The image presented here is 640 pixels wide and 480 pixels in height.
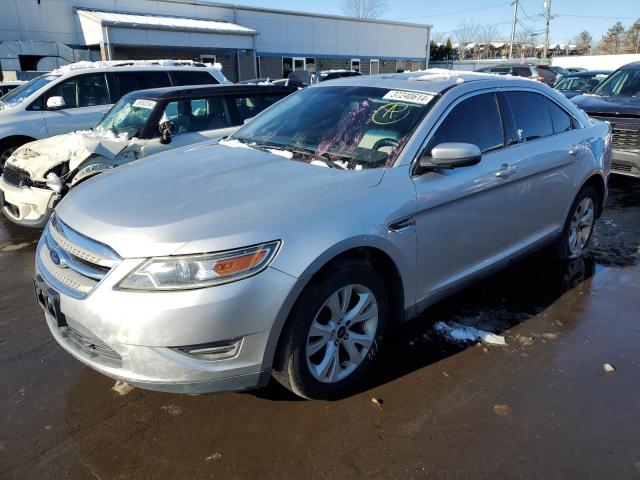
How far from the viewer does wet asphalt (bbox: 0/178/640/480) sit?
2434mm

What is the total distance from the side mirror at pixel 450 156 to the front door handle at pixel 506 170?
550 millimetres

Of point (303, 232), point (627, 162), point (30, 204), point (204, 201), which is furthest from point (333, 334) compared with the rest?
point (627, 162)

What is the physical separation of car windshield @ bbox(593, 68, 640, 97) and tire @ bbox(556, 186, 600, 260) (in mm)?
4874

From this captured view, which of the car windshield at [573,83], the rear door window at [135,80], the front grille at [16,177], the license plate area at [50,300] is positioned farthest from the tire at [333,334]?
the car windshield at [573,83]

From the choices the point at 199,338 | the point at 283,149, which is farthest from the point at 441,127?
the point at 199,338

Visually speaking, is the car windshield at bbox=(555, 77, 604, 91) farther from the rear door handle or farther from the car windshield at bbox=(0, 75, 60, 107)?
the car windshield at bbox=(0, 75, 60, 107)

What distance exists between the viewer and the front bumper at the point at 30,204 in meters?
5.29

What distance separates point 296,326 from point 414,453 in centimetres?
85

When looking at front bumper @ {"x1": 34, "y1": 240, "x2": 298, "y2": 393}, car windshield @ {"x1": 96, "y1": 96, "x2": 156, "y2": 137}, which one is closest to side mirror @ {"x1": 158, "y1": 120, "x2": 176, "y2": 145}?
car windshield @ {"x1": 96, "y1": 96, "x2": 156, "y2": 137}

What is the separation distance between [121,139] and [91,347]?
4068mm

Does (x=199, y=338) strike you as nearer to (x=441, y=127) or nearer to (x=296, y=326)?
(x=296, y=326)

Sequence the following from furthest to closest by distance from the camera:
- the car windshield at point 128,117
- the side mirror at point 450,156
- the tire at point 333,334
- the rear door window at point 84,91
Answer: the rear door window at point 84,91, the car windshield at point 128,117, the side mirror at point 450,156, the tire at point 333,334

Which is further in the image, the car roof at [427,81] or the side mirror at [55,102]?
the side mirror at [55,102]

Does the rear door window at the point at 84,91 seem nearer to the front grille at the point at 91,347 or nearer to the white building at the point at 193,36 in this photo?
the front grille at the point at 91,347
